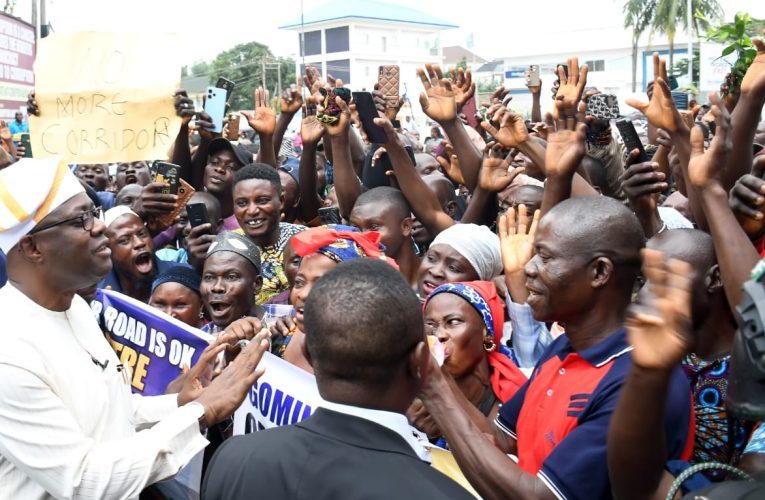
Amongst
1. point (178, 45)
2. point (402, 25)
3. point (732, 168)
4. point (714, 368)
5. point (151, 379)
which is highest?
point (402, 25)

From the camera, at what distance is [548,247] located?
286 cm

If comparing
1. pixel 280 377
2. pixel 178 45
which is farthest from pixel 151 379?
pixel 178 45

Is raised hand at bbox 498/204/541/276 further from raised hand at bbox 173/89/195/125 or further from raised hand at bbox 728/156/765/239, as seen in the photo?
raised hand at bbox 173/89/195/125

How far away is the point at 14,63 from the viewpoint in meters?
11.6

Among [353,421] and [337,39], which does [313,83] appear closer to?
[353,421]

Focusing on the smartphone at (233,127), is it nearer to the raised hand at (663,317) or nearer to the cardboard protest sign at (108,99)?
the cardboard protest sign at (108,99)

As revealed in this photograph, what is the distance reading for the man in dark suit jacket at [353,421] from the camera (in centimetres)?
195

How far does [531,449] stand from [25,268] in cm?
185

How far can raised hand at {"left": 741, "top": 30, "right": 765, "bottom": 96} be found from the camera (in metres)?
3.48

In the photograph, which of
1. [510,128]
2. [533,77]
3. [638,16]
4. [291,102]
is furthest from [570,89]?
[638,16]

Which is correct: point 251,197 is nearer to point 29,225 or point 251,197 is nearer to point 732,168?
point 29,225

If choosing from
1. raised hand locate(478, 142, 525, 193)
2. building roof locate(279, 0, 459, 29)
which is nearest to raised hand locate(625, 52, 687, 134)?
raised hand locate(478, 142, 525, 193)

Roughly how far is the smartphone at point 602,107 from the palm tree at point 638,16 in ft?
174

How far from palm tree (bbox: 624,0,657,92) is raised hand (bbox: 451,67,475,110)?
53.3 m
